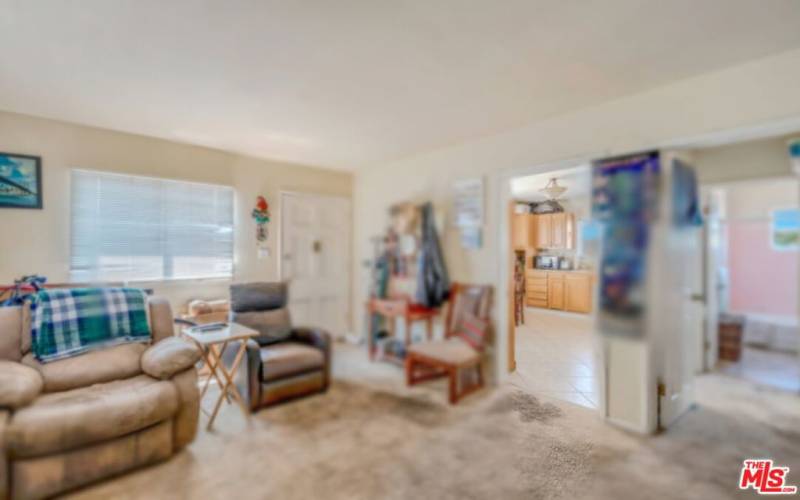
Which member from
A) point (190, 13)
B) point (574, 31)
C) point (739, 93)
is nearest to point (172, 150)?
point (190, 13)

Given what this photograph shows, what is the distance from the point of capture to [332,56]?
1.28 m

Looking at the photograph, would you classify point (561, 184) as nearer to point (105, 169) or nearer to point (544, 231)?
point (544, 231)

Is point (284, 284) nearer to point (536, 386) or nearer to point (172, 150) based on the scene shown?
point (172, 150)

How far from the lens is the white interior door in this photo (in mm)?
645

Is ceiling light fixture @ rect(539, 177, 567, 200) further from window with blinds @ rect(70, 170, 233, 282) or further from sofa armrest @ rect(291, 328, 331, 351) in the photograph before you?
sofa armrest @ rect(291, 328, 331, 351)

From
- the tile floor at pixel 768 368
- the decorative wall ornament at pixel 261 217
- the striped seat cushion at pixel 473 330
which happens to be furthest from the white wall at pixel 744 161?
the striped seat cushion at pixel 473 330

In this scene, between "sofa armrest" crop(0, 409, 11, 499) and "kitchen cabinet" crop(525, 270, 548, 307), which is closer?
"kitchen cabinet" crop(525, 270, 548, 307)

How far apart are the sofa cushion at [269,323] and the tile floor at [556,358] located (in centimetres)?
42

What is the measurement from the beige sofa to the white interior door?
216 millimetres

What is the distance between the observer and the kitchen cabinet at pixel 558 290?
0.31 metres

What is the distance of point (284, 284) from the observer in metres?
0.63

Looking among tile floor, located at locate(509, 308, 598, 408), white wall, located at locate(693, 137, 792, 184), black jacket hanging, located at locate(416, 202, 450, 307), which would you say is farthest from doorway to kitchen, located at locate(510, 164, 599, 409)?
black jacket hanging, located at locate(416, 202, 450, 307)

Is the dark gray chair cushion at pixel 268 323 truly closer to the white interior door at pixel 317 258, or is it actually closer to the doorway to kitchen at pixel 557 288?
the white interior door at pixel 317 258

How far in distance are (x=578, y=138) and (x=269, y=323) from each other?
4.06 feet
